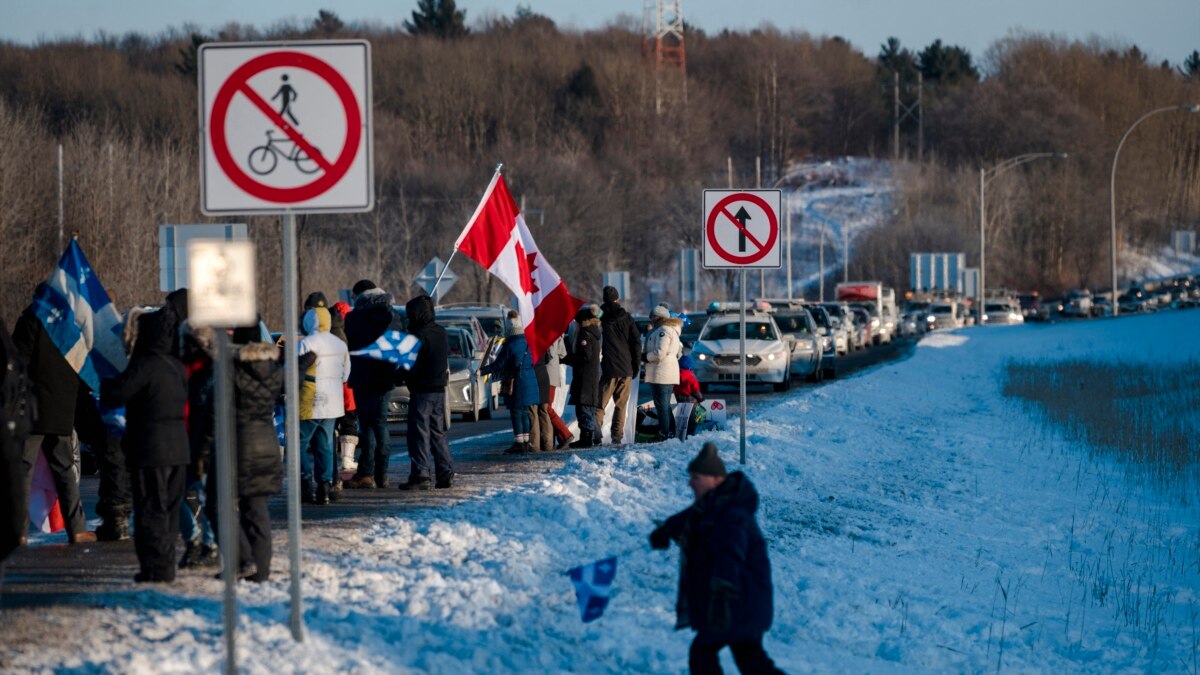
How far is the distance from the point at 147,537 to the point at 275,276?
44176 millimetres

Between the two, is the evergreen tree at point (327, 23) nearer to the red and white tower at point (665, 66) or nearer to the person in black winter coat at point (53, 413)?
the red and white tower at point (665, 66)

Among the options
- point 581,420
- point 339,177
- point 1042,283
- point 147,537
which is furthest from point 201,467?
point 1042,283

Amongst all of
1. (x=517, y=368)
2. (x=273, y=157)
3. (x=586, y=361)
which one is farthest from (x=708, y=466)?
(x=586, y=361)

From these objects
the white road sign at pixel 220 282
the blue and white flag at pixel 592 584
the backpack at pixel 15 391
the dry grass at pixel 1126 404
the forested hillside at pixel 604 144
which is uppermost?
the forested hillside at pixel 604 144

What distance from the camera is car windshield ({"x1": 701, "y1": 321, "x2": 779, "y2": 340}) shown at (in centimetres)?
3409

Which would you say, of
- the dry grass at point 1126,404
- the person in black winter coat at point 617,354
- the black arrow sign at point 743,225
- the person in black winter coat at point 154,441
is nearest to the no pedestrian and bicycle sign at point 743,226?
the black arrow sign at point 743,225

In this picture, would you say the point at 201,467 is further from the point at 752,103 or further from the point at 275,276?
the point at 752,103

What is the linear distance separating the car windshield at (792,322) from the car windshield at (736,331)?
413cm

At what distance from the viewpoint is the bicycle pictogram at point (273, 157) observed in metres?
7.99

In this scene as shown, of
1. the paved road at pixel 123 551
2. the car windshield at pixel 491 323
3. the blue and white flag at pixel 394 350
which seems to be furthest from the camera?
the car windshield at pixel 491 323

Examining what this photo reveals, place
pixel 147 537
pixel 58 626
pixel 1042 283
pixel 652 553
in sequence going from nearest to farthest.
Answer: pixel 58 626, pixel 147 537, pixel 652 553, pixel 1042 283

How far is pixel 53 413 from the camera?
12.5 metres

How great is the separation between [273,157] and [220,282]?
1021 millimetres

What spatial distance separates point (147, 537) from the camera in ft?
33.2
